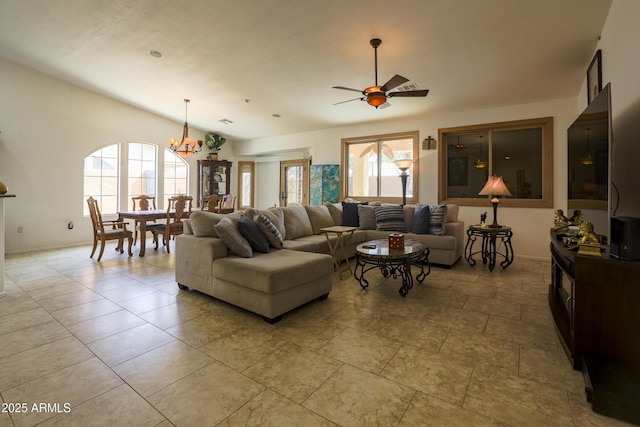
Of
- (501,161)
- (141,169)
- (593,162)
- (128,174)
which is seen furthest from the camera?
(141,169)

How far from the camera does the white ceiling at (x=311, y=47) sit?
10.3 feet

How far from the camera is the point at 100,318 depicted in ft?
8.49

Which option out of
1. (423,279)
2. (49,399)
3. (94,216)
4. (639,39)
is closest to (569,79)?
(639,39)

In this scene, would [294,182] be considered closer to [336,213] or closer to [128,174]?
[336,213]

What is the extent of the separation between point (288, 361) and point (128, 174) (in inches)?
267

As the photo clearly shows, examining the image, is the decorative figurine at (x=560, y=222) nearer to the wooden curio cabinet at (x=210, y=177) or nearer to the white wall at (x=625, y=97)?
the white wall at (x=625, y=97)

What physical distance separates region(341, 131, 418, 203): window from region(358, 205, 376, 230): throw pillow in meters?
1.36

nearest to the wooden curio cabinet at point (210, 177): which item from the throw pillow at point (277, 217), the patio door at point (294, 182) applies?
the patio door at point (294, 182)

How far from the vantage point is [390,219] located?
4.93 meters

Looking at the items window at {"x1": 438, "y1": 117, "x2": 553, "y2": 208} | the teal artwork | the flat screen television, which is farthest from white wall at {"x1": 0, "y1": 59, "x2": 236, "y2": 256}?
the flat screen television

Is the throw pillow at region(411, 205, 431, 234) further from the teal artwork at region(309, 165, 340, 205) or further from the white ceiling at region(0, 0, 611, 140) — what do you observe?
the teal artwork at region(309, 165, 340, 205)

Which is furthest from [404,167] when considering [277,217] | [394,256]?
[394,256]

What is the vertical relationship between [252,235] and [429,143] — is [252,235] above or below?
below

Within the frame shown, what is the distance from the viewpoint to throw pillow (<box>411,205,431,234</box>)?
4.56 metres
